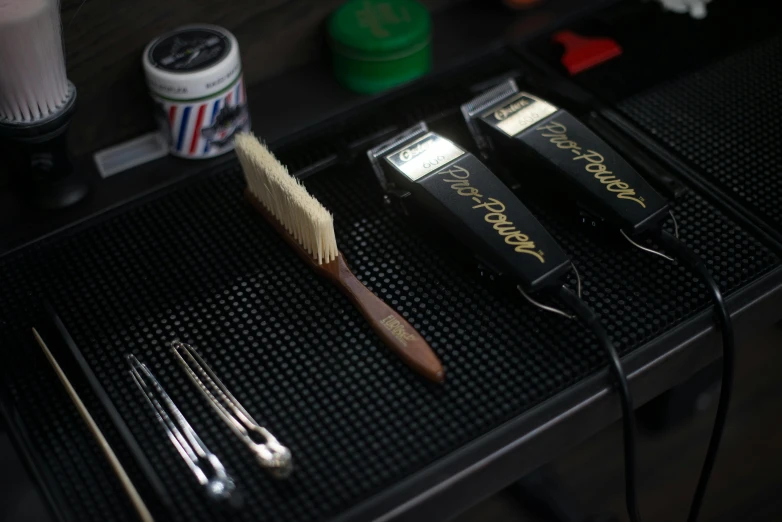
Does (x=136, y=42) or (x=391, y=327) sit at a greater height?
(x=136, y=42)

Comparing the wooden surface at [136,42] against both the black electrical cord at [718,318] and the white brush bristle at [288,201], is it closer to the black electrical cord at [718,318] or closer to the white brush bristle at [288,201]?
the white brush bristle at [288,201]

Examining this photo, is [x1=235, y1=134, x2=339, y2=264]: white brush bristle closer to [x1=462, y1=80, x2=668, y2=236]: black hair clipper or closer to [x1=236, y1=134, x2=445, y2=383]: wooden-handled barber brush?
[x1=236, y1=134, x2=445, y2=383]: wooden-handled barber brush

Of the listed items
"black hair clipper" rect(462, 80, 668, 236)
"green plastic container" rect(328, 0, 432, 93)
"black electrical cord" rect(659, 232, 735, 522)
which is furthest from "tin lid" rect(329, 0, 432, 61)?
"black electrical cord" rect(659, 232, 735, 522)

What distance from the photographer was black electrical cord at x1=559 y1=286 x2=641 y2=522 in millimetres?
628

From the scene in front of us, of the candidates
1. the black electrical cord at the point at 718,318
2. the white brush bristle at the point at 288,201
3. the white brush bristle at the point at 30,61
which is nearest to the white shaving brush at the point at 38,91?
the white brush bristle at the point at 30,61

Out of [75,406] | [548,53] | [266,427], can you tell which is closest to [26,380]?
[75,406]

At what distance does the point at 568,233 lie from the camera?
0.75 meters

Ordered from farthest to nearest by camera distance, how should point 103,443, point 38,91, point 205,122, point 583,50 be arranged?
point 583,50 → point 205,122 → point 38,91 → point 103,443

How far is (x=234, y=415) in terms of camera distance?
628 millimetres

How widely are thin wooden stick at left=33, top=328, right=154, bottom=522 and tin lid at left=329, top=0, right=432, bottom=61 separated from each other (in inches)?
16.9

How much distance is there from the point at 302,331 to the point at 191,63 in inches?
11.3

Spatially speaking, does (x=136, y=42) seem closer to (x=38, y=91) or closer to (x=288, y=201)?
(x=38, y=91)

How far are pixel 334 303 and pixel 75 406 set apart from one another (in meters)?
0.22

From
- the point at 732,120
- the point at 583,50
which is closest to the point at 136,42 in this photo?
the point at 583,50
